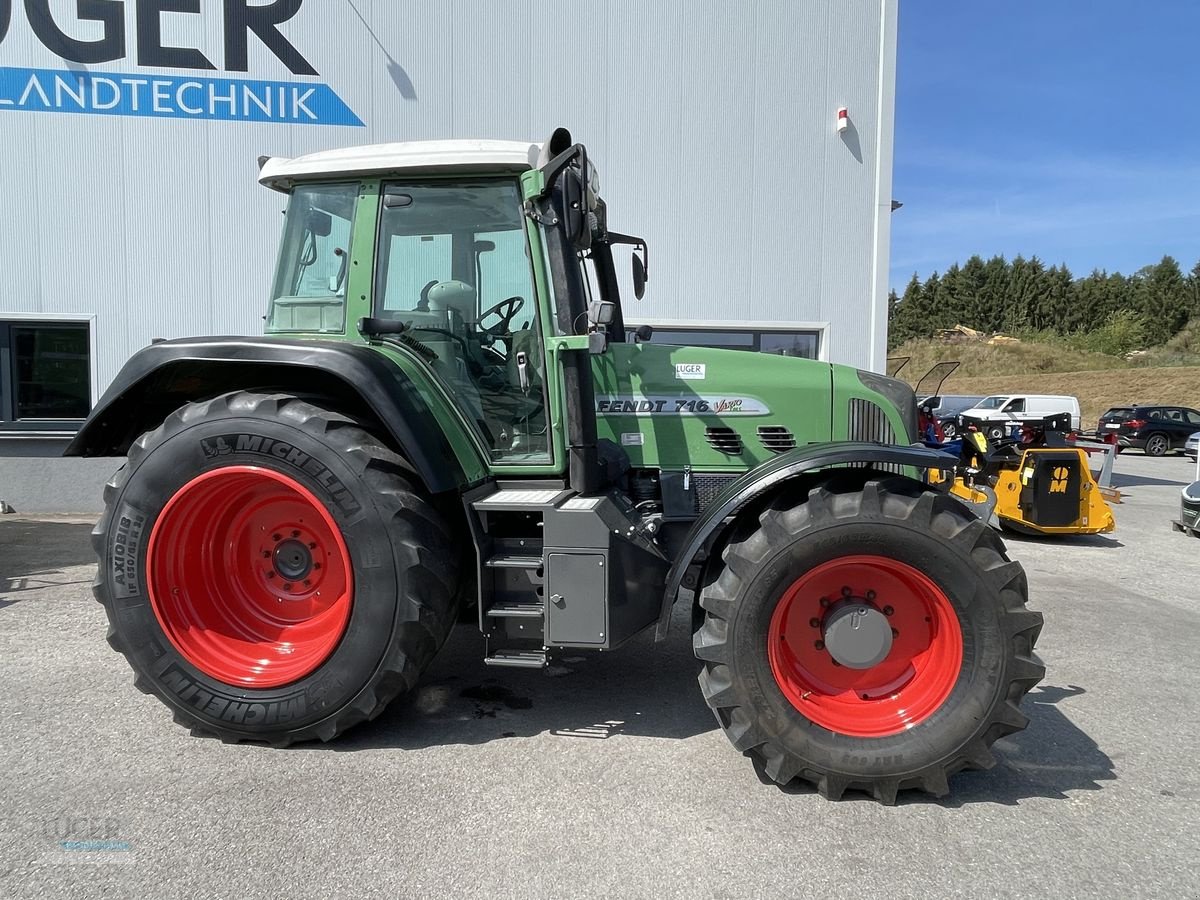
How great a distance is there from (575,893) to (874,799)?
1.20 meters

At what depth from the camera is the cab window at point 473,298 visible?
325 centimetres

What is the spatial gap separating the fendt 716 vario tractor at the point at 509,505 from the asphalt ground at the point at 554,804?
0.70ft

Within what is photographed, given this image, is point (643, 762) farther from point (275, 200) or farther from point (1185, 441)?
point (1185, 441)

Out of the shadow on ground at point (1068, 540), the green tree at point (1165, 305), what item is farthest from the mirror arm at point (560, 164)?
the green tree at point (1165, 305)

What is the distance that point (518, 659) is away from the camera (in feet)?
9.84

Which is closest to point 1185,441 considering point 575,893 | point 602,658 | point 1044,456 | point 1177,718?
point 1044,456

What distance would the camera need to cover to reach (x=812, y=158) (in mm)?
8250

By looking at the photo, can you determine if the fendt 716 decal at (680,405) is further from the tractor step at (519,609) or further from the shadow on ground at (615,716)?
the shadow on ground at (615,716)

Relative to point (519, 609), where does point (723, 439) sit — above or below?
above

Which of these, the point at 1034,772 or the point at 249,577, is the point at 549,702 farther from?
the point at 1034,772

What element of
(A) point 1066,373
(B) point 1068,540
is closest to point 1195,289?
(A) point 1066,373

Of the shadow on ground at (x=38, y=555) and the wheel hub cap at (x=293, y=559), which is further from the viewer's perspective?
the shadow on ground at (x=38, y=555)

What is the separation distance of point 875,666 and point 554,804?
132 cm

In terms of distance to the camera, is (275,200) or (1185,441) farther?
(1185,441)
